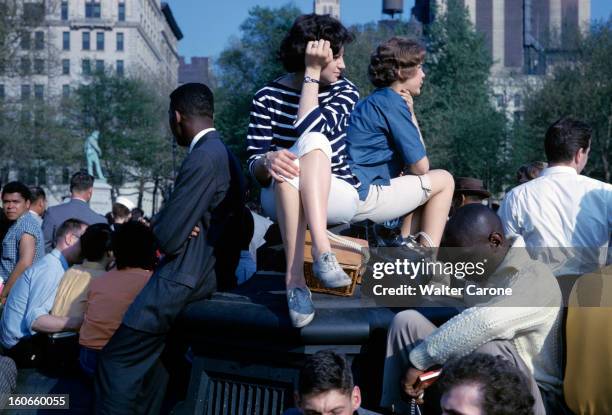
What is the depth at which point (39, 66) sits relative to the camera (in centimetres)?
4094

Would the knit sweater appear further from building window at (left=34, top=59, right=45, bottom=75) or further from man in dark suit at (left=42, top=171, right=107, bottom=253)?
building window at (left=34, top=59, right=45, bottom=75)

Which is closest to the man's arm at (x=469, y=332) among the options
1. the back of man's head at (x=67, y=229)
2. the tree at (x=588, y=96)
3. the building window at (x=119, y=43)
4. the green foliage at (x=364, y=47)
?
the back of man's head at (x=67, y=229)

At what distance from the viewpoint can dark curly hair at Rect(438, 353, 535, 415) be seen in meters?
2.78

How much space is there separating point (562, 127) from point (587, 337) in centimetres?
202

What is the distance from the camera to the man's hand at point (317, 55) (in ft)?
14.8

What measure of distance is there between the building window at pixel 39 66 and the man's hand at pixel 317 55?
3772 cm

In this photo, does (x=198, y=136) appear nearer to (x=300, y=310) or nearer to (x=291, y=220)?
(x=291, y=220)

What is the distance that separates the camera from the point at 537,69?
72.0 metres

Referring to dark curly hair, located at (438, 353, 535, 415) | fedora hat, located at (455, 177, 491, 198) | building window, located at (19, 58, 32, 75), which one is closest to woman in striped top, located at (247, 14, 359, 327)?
dark curly hair, located at (438, 353, 535, 415)

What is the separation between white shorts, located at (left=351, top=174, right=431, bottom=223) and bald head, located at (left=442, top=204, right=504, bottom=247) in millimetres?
667

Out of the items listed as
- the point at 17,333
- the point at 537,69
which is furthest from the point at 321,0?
the point at 17,333

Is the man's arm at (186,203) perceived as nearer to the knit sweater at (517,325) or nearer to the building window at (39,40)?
the knit sweater at (517,325)

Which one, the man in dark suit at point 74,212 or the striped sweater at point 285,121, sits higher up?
the striped sweater at point 285,121

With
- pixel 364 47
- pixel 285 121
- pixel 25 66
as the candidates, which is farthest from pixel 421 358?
pixel 364 47
